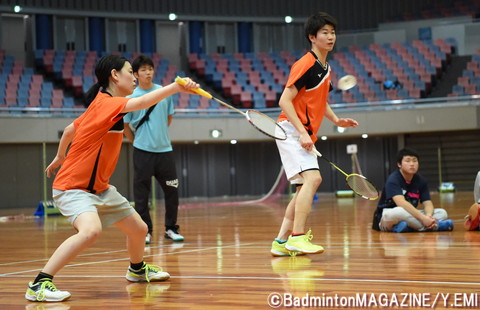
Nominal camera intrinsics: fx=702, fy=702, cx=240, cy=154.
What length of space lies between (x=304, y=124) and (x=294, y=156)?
271 mm

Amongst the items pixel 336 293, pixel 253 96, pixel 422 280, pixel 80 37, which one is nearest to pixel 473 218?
pixel 422 280

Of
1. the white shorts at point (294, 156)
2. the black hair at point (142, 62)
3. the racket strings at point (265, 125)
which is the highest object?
the black hair at point (142, 62)

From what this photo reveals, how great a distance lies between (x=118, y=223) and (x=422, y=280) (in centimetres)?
169

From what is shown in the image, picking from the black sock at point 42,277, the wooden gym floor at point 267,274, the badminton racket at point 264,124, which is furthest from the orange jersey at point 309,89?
the black sock at point 42,277

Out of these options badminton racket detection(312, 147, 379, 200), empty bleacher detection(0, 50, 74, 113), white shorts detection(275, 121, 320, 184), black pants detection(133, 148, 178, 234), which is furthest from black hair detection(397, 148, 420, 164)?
empty bleacher detection(0, 50, 74, 113)

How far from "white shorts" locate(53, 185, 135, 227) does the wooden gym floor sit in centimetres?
40

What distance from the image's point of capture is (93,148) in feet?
12.6

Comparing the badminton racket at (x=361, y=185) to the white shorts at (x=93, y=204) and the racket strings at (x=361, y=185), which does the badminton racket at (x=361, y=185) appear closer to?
the racket strings at (x=361, y=185)

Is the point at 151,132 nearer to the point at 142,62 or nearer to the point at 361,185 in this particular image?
the point at 142,62

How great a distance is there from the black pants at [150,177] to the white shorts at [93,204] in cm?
270

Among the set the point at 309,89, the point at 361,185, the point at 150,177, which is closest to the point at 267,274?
the point at 361,185

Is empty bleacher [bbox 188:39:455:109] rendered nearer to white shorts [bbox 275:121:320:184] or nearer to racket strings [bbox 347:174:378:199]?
racket strings [bbox 347:174:378:199]

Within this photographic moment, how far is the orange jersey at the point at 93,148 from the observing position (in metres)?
3.80

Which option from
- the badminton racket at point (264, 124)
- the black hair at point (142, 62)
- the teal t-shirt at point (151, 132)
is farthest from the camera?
the teal t-shirt at point (151, 132)
